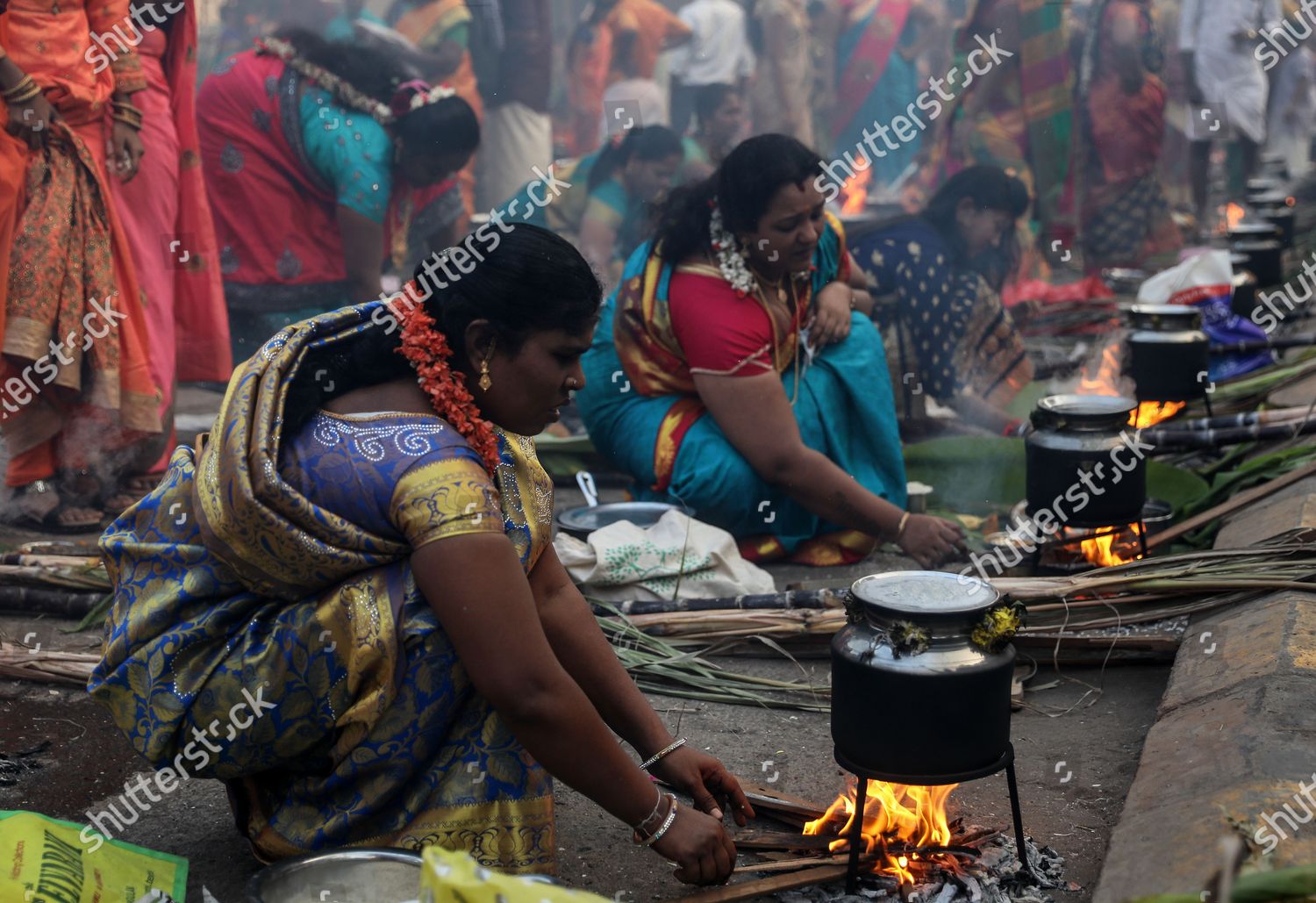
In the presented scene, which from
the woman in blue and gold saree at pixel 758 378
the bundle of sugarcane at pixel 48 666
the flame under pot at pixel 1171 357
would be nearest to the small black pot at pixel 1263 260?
the flame under pot at pixel 1171 357

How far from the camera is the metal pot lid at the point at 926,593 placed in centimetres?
233

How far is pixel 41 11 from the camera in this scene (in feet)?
14.7

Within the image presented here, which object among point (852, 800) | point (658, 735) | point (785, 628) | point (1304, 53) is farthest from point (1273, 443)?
point (1304, 53)

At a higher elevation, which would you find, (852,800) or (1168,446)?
(852,800)

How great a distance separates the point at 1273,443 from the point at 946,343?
4.60 feet

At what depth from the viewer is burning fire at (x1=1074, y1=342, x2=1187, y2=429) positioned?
5.50 m

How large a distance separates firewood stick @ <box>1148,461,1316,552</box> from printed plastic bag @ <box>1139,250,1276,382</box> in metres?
2.08

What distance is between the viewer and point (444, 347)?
92.8 inches

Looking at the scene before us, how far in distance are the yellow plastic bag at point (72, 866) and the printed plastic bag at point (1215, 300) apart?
5.24 metres

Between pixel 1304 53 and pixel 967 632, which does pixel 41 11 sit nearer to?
pixel 967 632

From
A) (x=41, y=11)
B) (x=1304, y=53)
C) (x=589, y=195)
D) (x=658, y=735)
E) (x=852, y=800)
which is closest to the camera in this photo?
(x=658, y=735)

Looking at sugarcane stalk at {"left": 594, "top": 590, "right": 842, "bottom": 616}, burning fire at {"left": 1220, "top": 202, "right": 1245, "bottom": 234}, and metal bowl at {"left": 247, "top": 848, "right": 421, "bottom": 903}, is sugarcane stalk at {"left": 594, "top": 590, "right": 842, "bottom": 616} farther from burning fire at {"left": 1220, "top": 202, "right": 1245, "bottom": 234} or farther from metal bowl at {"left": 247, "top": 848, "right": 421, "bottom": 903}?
burning fire at {"left": 1220, "top": 202, "right": 1245, "bottom": 234}

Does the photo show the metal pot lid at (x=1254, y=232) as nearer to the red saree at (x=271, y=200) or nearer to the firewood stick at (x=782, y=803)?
the red saree at (x=271, y=200)

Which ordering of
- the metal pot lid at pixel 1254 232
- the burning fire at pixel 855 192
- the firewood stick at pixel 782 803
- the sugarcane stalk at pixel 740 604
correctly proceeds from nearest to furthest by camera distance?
the firewood stick at pixel 782 803, the sugarcane stalk at pixel 740 604, the metal pot lid at pixel 1254 232, the burning fire at pixel 855 192
